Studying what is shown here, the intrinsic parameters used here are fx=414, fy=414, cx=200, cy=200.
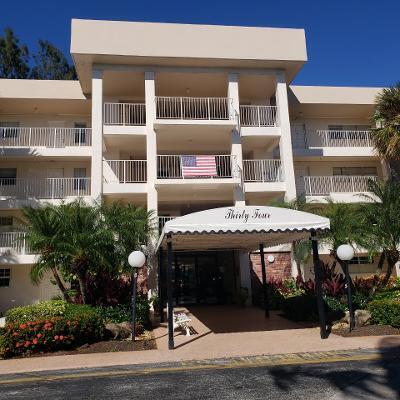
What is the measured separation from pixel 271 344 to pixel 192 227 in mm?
3661

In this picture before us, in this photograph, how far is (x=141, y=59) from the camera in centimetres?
2094

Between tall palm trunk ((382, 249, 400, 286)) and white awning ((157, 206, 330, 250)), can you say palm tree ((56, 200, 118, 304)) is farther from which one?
tall palm trunk ((382, 249, 400, 286))

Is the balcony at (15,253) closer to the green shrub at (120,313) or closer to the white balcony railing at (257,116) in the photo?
the green shrub at (120,313)

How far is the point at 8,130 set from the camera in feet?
76.2

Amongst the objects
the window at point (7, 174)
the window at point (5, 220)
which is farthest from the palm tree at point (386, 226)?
the window at point (7, 174)

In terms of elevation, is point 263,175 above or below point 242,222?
above

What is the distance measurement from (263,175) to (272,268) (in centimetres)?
493

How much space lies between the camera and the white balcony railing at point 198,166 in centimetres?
1992

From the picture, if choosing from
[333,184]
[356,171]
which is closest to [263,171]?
[333,184]

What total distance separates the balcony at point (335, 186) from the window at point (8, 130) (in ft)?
52.8

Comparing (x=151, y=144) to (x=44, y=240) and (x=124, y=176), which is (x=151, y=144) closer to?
(x=124, y=176)

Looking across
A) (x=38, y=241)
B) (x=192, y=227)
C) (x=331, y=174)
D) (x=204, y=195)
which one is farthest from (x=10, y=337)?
(x=331, y=174)

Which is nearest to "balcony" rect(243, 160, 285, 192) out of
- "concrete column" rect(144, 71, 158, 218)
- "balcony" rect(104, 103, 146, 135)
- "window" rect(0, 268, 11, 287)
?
"concrete column" rect(144, 71, 158, 218)

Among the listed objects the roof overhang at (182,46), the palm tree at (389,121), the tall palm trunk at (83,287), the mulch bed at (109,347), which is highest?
the roof overhang at (182,46)
